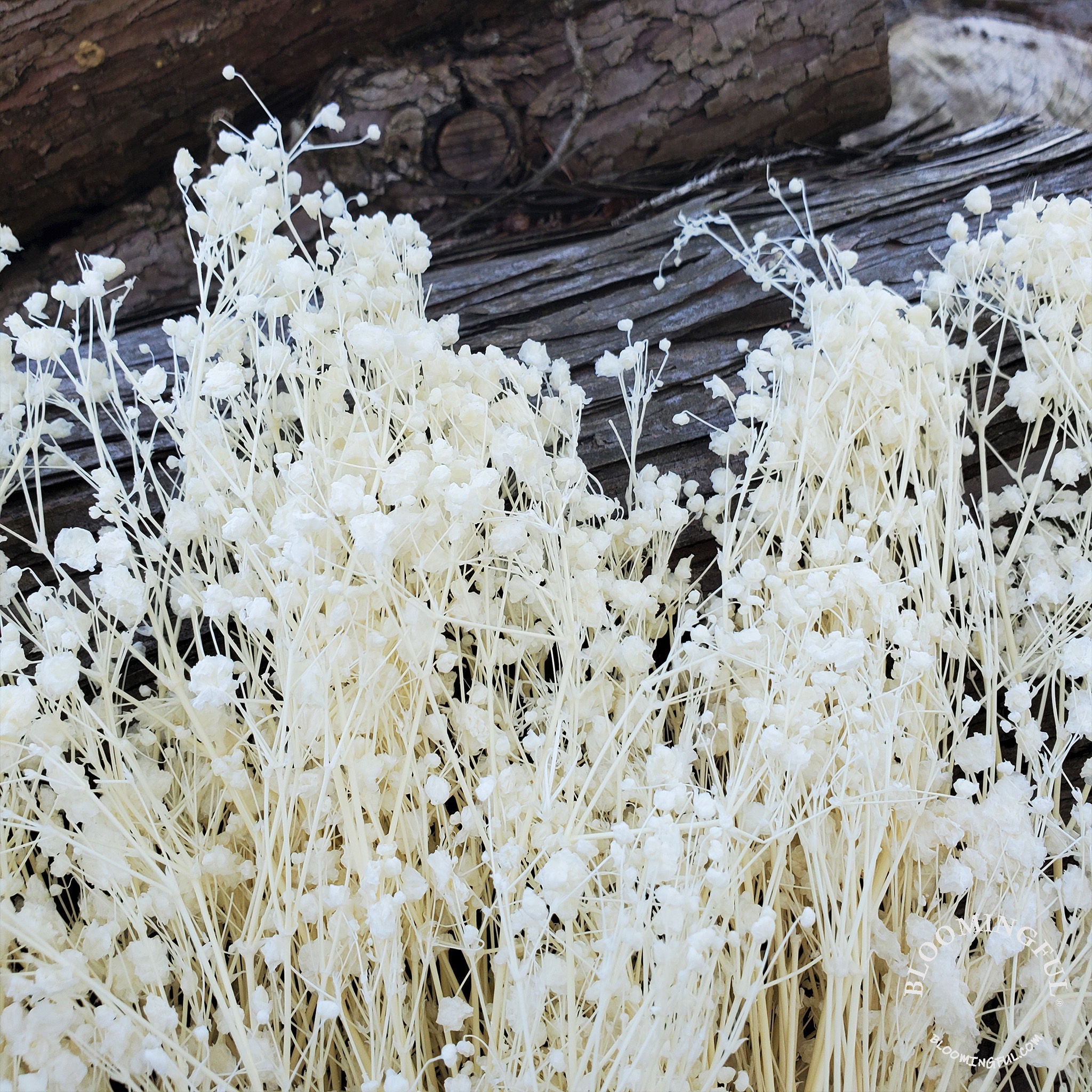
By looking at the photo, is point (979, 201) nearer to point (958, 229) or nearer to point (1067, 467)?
point (958, 229)

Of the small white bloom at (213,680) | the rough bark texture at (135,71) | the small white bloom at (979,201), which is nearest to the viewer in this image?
the small white bloom at (213,680)

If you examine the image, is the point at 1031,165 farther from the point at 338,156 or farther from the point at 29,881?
the point at 29,881

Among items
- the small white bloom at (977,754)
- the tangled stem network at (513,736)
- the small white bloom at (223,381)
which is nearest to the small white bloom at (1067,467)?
the tangled stem network at (513,736)

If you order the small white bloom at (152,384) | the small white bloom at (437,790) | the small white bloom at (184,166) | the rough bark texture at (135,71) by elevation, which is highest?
the rough bark texture at (135,71)

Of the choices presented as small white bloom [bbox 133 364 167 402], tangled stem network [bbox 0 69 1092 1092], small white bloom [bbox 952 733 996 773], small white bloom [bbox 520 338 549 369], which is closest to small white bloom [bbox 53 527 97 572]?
tangled stem network [bbox 0 69 1092 1092]

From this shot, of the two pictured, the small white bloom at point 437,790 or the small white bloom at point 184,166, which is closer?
the small white bloom at point 437,790

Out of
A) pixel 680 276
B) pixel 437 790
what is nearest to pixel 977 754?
pixel 437 790

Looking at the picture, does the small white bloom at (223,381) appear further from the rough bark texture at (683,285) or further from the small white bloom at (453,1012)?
the small white bloom at (453,1012)
